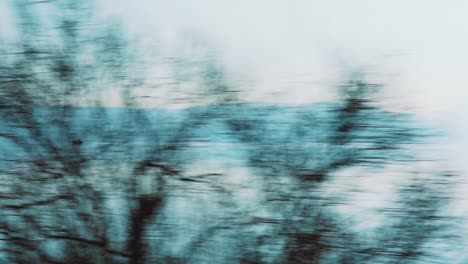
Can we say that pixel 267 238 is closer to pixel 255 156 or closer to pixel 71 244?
pixel 255 156

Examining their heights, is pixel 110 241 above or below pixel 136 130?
below

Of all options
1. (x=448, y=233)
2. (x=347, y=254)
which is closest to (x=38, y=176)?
(x=347, y=254)

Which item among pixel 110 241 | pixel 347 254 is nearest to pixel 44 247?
pixel 110 241

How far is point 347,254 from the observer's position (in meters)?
6.54

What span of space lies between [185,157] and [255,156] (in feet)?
2.47

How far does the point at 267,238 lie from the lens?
6566 mm

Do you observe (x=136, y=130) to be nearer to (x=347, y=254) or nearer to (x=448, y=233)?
(x=347, y=254)

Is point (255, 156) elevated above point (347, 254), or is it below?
above

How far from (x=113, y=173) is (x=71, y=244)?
0.87m

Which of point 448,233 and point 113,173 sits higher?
point 113,173

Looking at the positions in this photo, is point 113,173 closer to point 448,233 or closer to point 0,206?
point 0,206

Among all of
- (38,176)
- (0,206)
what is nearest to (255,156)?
(38,176)

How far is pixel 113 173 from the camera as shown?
22.1 ft

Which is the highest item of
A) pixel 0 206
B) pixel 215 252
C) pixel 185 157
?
pixel 185 157
